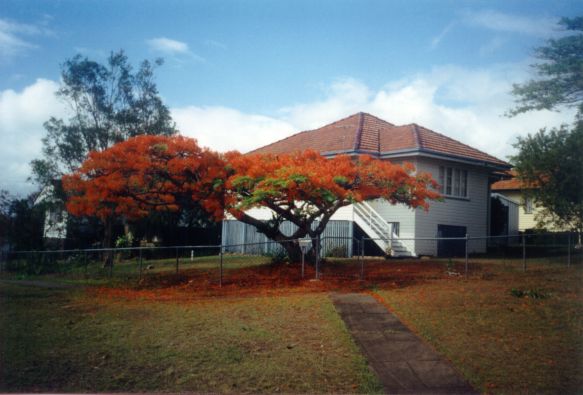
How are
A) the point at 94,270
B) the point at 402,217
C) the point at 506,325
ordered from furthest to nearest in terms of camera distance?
1. the point at 402,217
2. the point at 94,270
3. the point at 506,325

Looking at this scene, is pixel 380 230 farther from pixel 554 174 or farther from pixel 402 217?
pixel 554 174

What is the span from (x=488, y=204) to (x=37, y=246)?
21.6 m

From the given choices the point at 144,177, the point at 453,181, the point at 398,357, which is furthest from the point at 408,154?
the point at 398,357

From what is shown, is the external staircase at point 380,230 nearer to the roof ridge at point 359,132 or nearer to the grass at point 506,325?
the roof ridge at point 359,132

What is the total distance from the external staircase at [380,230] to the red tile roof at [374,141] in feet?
8.60

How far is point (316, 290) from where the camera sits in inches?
449

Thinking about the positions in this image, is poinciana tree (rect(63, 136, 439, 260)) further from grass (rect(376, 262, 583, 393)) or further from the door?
the door

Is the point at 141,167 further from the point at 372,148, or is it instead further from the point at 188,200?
the point at 372,148

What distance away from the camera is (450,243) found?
71.5ft

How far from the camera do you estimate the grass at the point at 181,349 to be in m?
5.12

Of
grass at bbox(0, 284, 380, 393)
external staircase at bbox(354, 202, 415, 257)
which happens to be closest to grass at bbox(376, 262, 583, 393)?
grass at bbox(0, 284, 380, 393)

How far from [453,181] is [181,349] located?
712 inches

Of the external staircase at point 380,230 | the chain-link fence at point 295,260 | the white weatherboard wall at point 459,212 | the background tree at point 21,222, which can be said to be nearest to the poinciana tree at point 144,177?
the chain-link fence at point 295,260

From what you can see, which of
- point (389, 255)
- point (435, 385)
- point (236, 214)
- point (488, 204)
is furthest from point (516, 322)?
point (488, 204)
